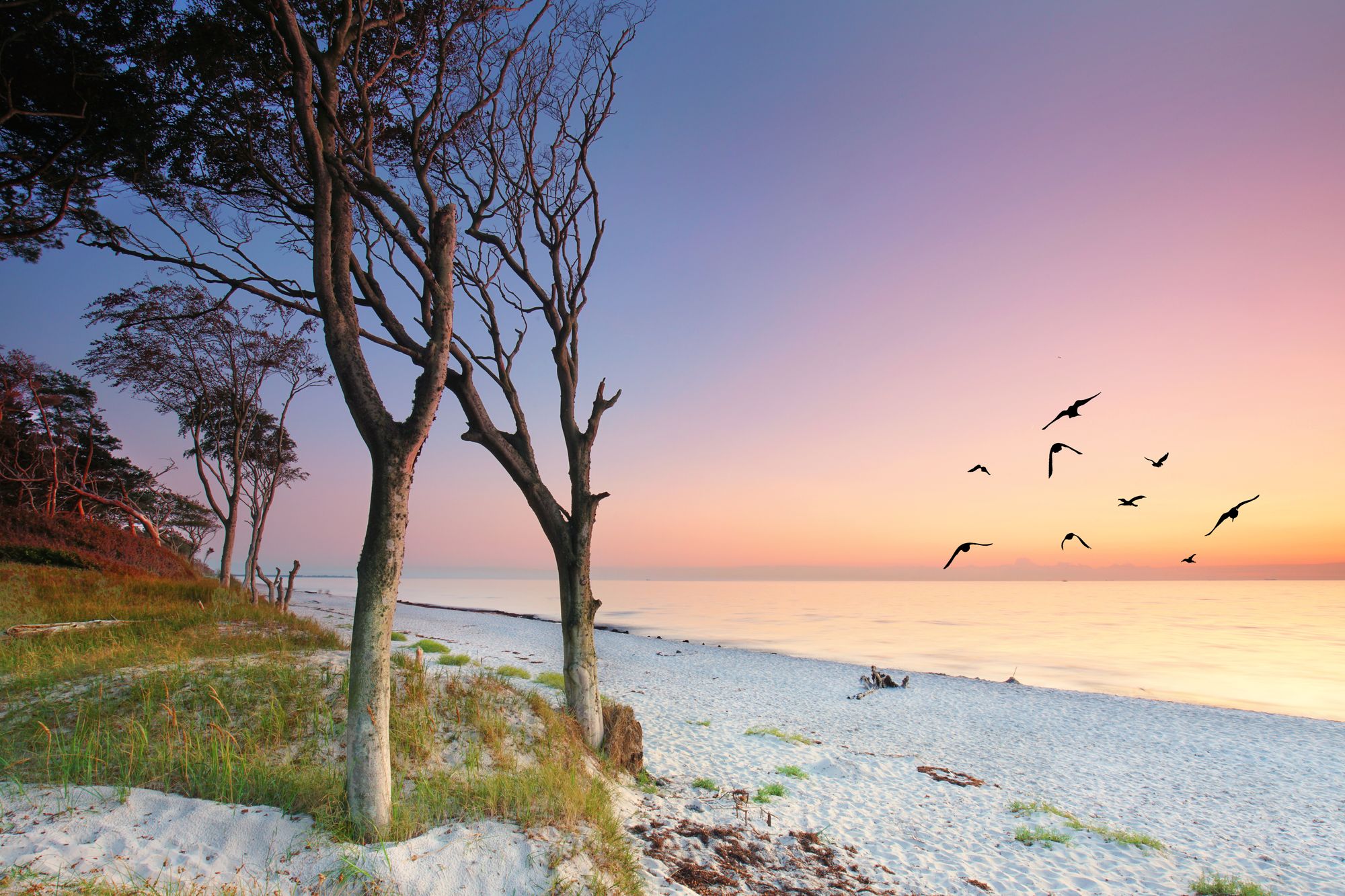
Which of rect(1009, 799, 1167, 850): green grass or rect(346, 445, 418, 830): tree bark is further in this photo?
rect(1009, 799, 1167, 850): green grass

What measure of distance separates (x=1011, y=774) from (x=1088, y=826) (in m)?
3.21

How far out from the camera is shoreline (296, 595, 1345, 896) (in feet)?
23.1

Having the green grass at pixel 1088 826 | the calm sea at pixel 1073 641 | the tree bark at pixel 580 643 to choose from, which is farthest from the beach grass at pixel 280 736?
the calm sea at pixel 1073 641

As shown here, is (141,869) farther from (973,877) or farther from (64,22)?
(64,22)

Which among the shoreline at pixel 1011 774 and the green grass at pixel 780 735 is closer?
the shoreline at pixel 1011 774

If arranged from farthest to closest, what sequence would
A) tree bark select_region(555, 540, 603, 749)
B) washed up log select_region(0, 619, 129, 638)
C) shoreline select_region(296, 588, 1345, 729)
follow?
1. shoreline select_region(296, 588, 1345, 729)
2. washed up log select_region(0, 619, 129, 638)
3. tree bark select_region(555, 540, 603, 749)

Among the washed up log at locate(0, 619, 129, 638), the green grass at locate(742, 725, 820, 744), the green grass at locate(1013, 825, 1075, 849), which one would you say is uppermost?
the washed up log at locate(0, 619, 129, 638)

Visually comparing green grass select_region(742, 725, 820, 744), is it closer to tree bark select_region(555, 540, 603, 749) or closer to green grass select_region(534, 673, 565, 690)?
green grass select_region(534, 673, 565, 690)

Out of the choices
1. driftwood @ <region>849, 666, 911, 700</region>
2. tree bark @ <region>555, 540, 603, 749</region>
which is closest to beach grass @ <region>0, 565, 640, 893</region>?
tree bark @ <region>555, 540, 603, 749</region>

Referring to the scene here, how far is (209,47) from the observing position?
791 centimetres

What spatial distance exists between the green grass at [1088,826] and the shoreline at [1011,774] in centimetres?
13

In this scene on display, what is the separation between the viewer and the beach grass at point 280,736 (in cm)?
498

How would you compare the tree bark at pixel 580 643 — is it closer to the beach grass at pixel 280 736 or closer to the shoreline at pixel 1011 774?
the beach grass at pixel 280 736

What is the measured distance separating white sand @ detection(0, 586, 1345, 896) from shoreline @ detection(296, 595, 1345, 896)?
0.15 ft
